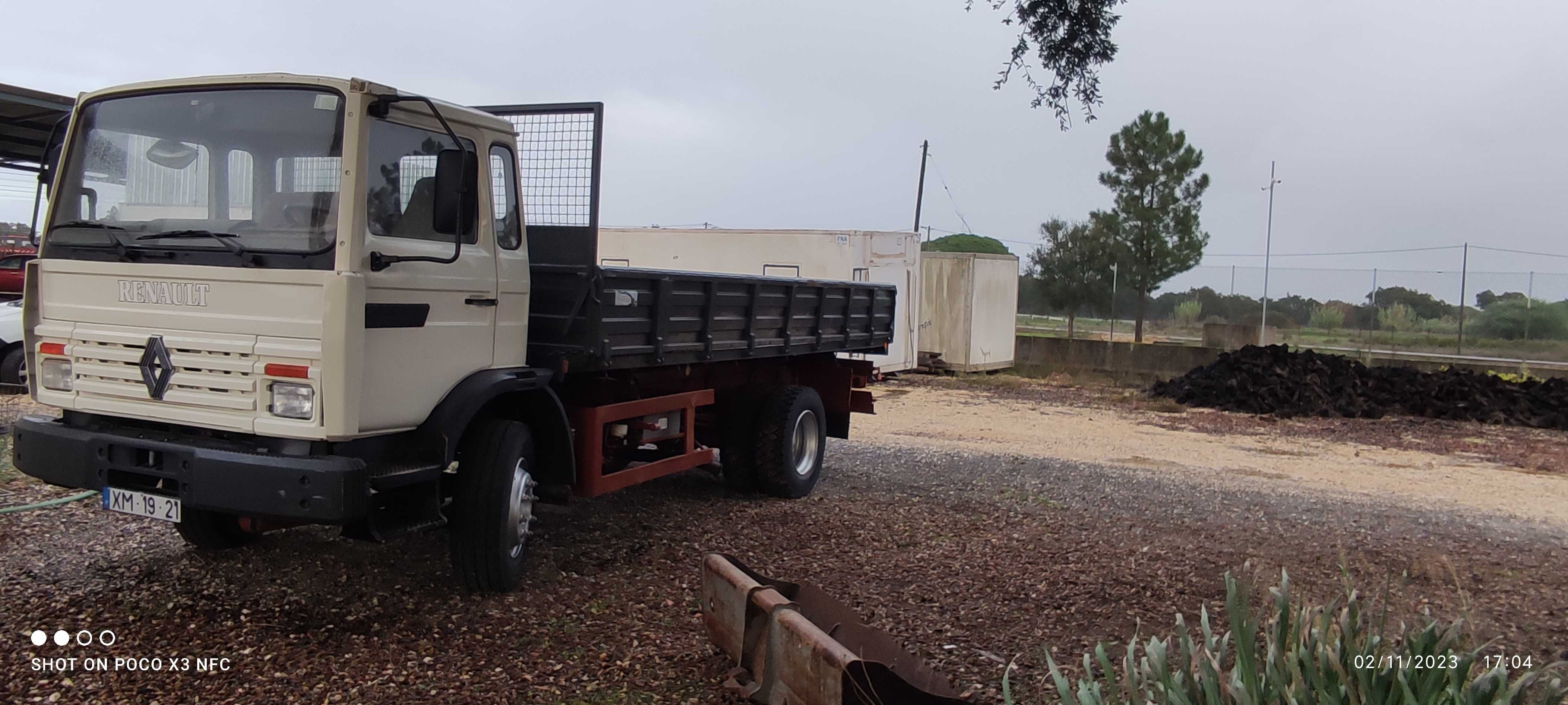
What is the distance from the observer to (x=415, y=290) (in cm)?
487

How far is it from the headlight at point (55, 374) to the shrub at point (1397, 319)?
2370 cm

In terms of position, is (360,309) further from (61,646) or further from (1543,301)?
(1543,301)

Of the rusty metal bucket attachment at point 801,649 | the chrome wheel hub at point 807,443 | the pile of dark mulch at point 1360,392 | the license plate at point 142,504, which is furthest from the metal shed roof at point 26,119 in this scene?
the pile of dark mulch at point 1360,392

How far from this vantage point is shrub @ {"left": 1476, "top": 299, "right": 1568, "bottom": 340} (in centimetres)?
2131


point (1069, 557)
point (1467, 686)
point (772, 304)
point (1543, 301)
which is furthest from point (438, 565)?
point (1543, 301)

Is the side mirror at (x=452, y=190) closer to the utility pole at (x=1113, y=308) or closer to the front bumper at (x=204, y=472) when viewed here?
the front bumper at (x=204, y=472)

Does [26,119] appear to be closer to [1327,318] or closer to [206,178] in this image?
[206,178]

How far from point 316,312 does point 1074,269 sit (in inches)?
1052

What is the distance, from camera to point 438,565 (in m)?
5.89

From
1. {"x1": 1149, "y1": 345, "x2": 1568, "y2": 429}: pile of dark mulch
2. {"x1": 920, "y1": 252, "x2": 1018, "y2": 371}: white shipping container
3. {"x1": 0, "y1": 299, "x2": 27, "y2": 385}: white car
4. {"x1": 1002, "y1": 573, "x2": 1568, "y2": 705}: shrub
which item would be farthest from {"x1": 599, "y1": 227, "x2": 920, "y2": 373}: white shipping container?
{"x1": 1002, "y1": 573, "x2": 1568, "y2": 705}: shrub

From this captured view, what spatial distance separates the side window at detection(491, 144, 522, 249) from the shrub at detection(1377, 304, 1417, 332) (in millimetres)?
21960

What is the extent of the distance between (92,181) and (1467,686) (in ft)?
18.6

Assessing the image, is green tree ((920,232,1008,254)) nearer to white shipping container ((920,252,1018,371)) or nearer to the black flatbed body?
white shipping container ((920,252,1018,371))

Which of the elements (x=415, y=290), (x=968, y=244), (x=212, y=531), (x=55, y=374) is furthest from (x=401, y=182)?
(x=968, y=244)
